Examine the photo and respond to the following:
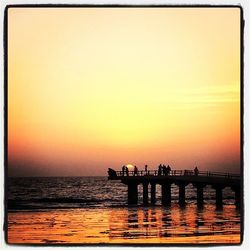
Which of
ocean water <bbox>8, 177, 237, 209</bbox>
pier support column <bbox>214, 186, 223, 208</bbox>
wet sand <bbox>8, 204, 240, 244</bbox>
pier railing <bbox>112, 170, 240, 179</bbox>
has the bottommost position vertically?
wet sand <bbox>8, 204, 240, 244</bbox>

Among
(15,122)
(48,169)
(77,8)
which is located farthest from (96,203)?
(77,8)

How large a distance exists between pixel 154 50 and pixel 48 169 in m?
0.93

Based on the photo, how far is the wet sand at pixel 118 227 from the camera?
4.39 meters

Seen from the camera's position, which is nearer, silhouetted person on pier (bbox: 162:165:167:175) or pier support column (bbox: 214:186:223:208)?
silhouetted person on pier (bbox: 162:165:167:175)

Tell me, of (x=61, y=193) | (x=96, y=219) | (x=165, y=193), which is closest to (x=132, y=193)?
(x=165, y=193)

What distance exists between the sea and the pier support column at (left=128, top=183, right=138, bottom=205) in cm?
9

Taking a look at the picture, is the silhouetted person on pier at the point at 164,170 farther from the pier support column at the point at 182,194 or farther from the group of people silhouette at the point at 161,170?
the pier support column at the point at 182,194

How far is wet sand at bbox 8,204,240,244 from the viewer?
14.4 ft

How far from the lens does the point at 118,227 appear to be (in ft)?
15.8

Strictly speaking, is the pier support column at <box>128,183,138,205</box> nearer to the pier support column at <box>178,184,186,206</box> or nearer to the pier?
the pier

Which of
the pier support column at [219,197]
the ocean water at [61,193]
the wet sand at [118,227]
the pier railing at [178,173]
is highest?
the pier railing at [178,173]

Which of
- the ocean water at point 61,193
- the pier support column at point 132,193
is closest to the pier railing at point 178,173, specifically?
the ocean water at point 61,193

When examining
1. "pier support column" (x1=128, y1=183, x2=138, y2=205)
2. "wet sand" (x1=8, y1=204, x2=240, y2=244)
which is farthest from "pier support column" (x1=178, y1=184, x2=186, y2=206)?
"wet sand" (x1=8, y1=204, x2=240, y2=244)

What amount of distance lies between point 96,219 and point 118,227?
167 mm
